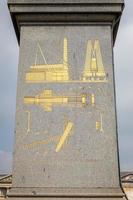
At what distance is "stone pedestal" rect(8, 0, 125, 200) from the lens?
7379 millimetres

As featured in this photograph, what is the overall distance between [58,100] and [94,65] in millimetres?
988

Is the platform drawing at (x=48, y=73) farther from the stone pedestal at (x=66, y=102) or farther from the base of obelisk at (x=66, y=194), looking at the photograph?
the base of obelisk at (x=66, y=194)

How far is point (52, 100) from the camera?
791 centimetres

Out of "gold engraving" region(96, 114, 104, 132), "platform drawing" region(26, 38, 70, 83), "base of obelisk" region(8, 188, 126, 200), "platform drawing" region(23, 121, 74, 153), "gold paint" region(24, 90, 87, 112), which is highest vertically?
"platform drawing" region(26, 38, 70, 83)

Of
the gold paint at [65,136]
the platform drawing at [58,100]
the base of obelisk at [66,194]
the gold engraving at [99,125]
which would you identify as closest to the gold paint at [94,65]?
the platform drawing at [58,100]

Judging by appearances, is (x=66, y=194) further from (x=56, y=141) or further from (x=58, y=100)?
(x=58, y=100)

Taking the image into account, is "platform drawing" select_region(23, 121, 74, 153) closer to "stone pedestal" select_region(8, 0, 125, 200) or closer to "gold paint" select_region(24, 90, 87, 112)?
"stone pedestal" select_region(8, 0, 125, 200)

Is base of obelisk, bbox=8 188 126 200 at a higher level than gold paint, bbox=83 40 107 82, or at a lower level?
lower

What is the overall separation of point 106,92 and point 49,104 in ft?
3.56

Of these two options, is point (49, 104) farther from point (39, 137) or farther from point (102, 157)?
point (102, 157)

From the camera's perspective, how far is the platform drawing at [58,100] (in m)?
7.90

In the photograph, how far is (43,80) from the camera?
8.09 m

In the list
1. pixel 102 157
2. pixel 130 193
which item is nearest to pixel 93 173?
pixel 102 157

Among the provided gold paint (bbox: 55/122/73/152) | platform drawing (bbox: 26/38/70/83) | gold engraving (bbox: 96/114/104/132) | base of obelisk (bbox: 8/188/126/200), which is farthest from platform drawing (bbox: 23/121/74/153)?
platform drawing (bbox: 26/38/70/83)
